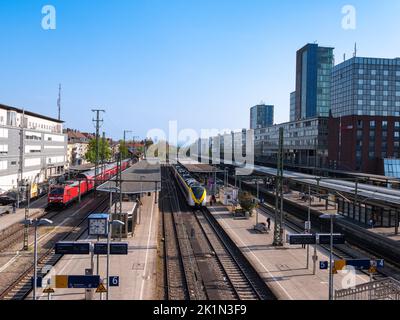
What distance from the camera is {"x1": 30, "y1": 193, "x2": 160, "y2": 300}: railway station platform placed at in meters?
16.3

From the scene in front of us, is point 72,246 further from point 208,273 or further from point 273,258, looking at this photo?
point 273,258

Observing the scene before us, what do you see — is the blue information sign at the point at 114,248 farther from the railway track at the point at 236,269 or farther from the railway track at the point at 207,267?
the railway track at the point at 236,269

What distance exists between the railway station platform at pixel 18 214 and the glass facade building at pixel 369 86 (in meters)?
82.9

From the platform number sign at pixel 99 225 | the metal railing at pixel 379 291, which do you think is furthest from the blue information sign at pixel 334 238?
the platform number sign at pixel 99 225

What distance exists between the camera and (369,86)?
343 ft

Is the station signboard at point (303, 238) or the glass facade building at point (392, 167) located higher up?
the glass facade building at point (392, 167)

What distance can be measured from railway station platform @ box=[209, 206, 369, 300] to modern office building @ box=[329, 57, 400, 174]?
45.5 meters

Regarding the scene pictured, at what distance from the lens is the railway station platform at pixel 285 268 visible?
57.4 ft

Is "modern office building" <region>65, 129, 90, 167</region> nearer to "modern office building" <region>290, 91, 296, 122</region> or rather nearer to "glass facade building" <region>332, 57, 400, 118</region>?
"glass facade building" <region>332, 57, 400, 118</region>
